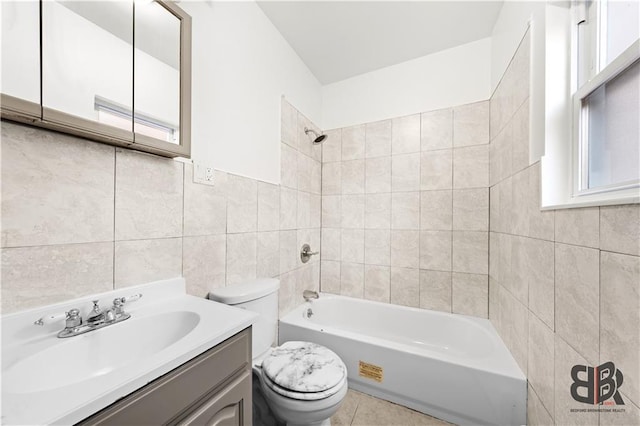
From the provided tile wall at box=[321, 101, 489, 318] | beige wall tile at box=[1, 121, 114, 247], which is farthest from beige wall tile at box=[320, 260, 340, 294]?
beige wall tile at box=[1, 121, 114, 247]

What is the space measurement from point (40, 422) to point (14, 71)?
2.64ft

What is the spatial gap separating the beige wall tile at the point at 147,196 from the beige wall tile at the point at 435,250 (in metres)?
1.77

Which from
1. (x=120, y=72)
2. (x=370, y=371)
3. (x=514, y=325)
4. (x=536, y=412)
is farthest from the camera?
(x=370, y=371)

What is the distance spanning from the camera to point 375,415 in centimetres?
141

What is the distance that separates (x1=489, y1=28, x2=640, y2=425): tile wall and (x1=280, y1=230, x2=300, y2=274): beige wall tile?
1.43 metres

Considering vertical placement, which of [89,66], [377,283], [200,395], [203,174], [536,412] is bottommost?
[536,412]

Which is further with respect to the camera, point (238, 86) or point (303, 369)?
point (238, 86)

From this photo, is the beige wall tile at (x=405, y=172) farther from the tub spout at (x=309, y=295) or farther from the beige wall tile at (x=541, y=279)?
the tub spout at (x=309, y=295)

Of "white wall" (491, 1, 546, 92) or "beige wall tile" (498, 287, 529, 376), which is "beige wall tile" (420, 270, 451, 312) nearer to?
"beige wall tile" (498, 287, 529, 376)

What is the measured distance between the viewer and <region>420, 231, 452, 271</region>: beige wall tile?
6.22ft

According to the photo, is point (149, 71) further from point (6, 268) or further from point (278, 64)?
point (278, 64)

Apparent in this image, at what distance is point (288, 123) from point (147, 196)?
48.0 inches

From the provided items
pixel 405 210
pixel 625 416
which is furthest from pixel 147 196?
pixel 405 210

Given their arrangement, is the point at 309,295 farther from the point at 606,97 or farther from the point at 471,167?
the point at 606,97
